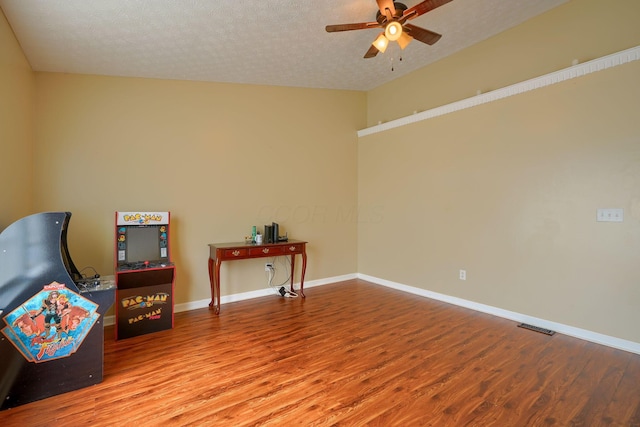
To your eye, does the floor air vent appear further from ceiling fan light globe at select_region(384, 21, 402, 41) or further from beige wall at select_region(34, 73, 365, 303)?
ceiling fan light globe at select_region(384, 21, 402, 41)

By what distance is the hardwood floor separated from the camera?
6.21 ft

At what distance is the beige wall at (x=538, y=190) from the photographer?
277 cm

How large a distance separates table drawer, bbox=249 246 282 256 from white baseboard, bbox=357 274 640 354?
1.89m

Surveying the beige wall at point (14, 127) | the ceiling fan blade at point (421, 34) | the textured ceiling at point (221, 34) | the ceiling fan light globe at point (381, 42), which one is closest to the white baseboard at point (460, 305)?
the beige wall at point (14, 127)

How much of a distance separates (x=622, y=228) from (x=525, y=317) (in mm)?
1239

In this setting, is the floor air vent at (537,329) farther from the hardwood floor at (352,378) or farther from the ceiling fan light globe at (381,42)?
the ceiling fan light globe at (381,42)

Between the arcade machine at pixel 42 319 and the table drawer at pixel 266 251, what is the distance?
1.82m

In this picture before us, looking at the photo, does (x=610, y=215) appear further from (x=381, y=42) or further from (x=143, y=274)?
(x=143, y=274)

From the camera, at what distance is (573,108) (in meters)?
3.02

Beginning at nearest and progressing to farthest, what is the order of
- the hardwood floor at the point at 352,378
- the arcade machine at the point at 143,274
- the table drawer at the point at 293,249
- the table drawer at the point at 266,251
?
1. the hardwood floor at the point at 352,378
2. the arcade machine at the point at 143,274
3. the table drawer at the point at 266,251
4. the table drawer at the point at 293,249

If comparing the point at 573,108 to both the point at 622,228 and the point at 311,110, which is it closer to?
the point at 622,228

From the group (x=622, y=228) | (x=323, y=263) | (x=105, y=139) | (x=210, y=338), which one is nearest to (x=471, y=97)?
(x=622, y=228)

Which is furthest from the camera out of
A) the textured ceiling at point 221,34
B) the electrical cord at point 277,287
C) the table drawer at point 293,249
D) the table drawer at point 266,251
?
the electrical cord at point 277,287

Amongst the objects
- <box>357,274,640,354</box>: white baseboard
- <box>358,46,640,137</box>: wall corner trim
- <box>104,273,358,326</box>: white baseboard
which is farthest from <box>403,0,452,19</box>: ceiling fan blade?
<box>104,273,358,326</box>: white baseboard
